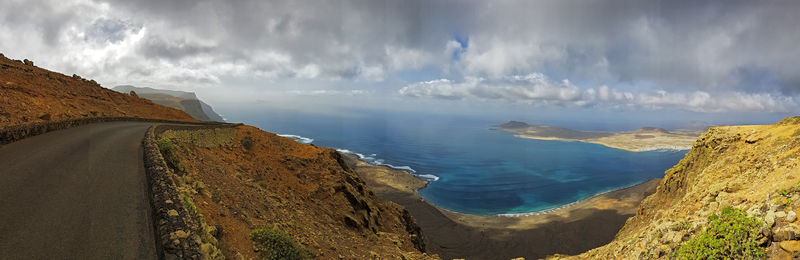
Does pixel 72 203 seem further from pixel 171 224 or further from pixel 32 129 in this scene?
pixel 32 129

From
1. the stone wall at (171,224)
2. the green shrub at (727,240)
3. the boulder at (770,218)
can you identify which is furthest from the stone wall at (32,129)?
the boulder at (770,218)

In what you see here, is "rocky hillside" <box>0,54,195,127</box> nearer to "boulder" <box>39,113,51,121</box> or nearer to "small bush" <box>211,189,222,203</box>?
"boulder" <box>39,113,51,121</box>

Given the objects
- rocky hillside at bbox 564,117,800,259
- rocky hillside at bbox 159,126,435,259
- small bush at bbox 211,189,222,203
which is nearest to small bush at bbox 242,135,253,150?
rocky hillside at bbox 159,126,435,259

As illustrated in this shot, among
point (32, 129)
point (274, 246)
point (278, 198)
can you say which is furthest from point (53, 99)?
point (274, 246)

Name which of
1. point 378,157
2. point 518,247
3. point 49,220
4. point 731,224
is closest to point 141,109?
point 49,220

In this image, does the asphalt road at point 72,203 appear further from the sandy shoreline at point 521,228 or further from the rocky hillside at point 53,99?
the sandy shoreline at point 521,228
